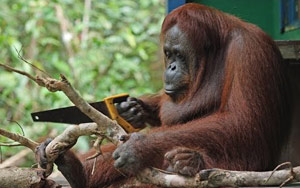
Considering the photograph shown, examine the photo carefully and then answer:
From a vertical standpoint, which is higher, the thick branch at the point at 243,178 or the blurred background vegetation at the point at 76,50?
the thick branch at the point at 243,178

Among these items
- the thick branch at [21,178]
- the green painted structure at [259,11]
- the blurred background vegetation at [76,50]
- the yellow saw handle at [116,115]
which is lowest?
the blurred background vegetation at [76,50]

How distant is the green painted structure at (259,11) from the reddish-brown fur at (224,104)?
1060mm

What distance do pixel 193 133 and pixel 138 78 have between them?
437 cm


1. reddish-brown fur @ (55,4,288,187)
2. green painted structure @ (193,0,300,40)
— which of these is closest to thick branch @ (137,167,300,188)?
reddish-brown fur @ (55,4,288,187)

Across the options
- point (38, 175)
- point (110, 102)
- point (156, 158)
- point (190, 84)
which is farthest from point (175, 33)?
point (38, 175)

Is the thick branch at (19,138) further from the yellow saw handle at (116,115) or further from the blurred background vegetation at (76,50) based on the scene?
the blurred background vegetation at (76,50)

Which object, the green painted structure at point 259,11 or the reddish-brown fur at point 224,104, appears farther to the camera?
the green painted structure at point 259,11

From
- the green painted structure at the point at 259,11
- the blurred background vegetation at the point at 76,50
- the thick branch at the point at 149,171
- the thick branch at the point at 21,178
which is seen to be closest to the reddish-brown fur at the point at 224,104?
the thick branch at the point at 149,171

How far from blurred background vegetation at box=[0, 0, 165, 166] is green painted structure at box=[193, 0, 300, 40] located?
248 centimetres

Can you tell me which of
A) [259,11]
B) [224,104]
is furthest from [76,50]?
[224,104]

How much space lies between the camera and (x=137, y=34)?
8.08m

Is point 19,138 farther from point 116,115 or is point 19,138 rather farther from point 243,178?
point 243,178

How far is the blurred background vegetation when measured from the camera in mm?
7184

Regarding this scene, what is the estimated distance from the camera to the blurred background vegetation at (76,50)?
7184 millimetres
